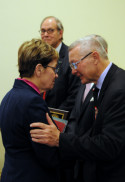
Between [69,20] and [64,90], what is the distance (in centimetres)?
120

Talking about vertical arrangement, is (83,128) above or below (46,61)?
below

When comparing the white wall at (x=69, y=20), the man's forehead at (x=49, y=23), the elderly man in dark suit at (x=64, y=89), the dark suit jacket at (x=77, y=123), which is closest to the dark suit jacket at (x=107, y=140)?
the dark suit jacket at (x=77, y=123)

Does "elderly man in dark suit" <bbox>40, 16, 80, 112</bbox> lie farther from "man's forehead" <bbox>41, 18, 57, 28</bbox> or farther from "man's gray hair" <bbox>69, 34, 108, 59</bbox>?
"man's gray hair" <bbox>69, 34, 108, 59</bbox>

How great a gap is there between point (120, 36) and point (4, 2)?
163cm

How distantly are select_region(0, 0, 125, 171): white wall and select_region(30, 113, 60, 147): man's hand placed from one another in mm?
1964

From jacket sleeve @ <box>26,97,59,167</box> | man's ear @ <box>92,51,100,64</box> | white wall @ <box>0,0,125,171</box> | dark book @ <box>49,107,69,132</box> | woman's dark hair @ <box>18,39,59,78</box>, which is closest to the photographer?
jacket sleeve @ <box>26,97,59,167</box>

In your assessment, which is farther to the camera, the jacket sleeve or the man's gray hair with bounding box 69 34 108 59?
the man's gray hair with bounding box 69 34 108 59

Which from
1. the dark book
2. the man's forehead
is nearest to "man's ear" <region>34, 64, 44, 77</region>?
the dark book

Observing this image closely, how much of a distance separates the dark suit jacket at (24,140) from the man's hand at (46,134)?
0.02m

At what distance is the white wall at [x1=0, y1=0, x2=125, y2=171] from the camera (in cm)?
284

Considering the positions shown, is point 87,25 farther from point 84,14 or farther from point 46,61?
point 46,61

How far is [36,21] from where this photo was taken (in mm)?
2887

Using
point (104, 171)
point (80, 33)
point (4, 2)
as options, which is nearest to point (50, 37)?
point (80, 33)

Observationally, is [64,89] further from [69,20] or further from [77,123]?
[69,20]
